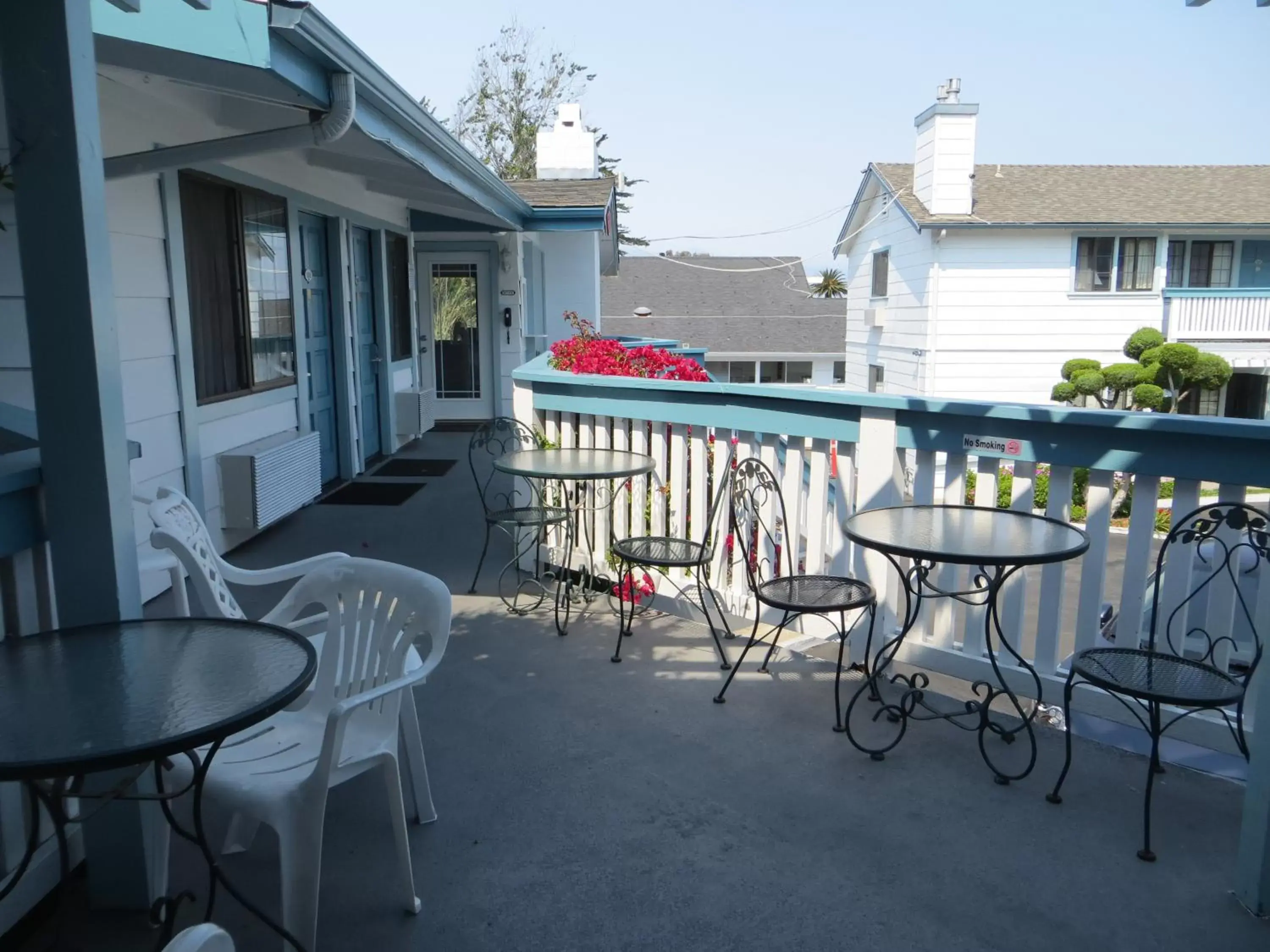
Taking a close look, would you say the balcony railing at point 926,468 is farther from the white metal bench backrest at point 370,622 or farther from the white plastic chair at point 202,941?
the white plastic chair at point 202,941

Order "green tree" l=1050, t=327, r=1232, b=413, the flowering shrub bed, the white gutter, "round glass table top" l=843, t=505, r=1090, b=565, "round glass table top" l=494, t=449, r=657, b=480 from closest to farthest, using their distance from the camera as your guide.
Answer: "round glass table top" l=843, t=505, r=1090, b=565 < the white gutter < "round glass table top" l=494, t=449, r=657, b=480 < the flowering shrub bed < "green tree" l=1050, t=327, r=1232, b=413

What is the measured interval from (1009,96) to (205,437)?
2598 cm

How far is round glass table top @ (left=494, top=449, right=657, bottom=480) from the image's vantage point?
13.0 ft

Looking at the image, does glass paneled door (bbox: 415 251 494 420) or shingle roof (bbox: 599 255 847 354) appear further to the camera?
shingle roof (bbox: 599 255 847 354)

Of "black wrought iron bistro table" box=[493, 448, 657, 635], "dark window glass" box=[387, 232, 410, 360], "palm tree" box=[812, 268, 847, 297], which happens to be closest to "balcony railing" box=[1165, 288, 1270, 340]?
"dark window glass" box=[387, 232, 410, 360]

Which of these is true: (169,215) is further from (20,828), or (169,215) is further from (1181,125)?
(1181,125)

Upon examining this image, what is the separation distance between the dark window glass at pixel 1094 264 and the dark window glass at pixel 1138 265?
216mm

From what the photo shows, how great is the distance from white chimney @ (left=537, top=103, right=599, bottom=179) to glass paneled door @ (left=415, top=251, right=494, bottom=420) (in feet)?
7.79

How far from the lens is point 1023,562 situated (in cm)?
256

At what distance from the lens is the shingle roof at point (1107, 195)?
14.1 metres

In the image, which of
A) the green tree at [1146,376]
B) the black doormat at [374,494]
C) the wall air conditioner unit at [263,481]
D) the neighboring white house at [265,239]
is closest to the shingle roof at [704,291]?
the green tree at [1146,376]

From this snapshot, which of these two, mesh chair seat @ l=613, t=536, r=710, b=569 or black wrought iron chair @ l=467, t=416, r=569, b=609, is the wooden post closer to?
mesh chair seat @ l=613, t=536, r=710, b=569

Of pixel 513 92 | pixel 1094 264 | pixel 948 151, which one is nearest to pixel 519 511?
pixel 948 151

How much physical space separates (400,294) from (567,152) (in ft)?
13.9
